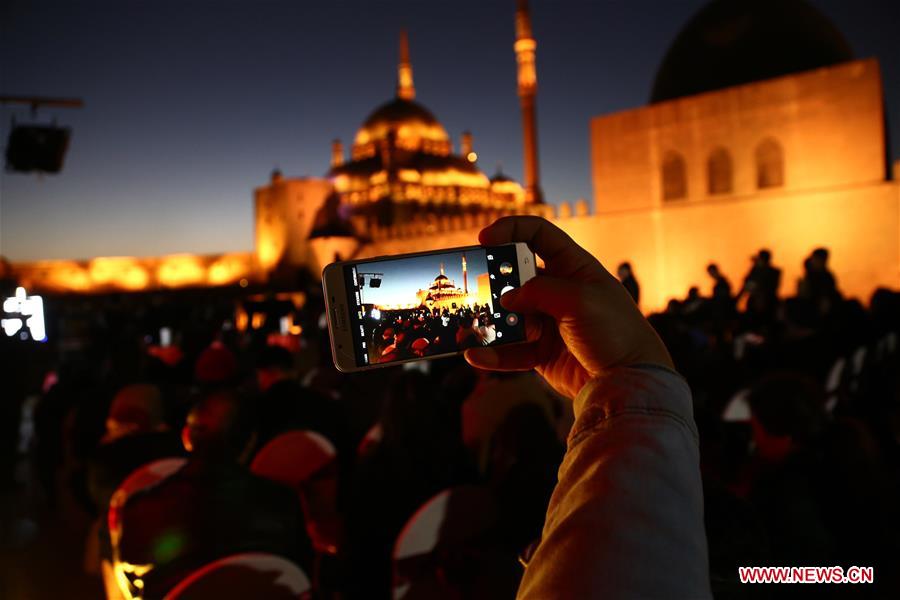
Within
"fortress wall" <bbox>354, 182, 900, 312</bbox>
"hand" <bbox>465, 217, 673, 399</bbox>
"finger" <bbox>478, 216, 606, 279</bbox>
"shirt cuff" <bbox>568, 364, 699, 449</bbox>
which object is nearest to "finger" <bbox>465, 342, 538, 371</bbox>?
"hand" <bbox>465, 217, 673, 399</bbox>

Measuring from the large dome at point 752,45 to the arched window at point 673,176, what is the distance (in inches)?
103

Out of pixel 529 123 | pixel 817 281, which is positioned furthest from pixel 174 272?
pixel 817 281

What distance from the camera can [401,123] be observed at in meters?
48.3

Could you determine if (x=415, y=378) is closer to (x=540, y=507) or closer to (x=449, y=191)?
(x=540, y=507)

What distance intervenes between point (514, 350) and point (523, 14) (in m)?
33.7

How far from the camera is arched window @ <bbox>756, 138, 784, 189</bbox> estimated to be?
1859 cm

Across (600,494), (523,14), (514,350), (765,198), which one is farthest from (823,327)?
(523,14)

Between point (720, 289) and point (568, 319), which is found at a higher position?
point (568, 319)

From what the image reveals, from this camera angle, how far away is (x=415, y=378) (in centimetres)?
325

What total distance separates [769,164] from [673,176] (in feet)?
8.44

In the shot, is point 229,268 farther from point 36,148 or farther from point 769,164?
point 36,148

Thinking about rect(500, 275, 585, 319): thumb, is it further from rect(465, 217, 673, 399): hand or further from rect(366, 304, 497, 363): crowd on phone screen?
rect(366, 304, 497, 363): crowd on phone screen

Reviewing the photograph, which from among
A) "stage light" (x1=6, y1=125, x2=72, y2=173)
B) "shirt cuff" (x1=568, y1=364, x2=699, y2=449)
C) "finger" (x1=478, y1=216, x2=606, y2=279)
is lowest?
"shirt cuff" (x1=568, y1=364, x2=699, y2=449)

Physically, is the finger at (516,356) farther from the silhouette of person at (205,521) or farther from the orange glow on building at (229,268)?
the orange glow on building at (229,268)
